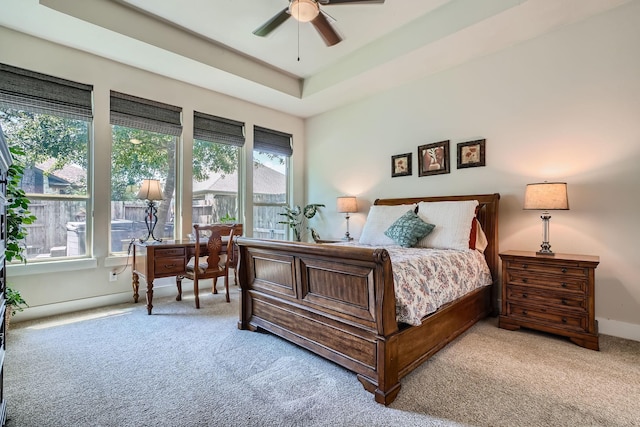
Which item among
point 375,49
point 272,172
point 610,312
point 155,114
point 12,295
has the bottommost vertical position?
point 610,312

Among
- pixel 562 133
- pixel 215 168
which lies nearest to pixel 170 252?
pixel 215 168

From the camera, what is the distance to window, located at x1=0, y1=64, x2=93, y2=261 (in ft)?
9.69

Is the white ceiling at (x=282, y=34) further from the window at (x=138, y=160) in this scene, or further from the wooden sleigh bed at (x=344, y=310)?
the wooden sleigh bed at (x=344, y=310)

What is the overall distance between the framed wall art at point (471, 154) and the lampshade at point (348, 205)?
1483 mm

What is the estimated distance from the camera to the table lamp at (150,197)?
3.41 metres

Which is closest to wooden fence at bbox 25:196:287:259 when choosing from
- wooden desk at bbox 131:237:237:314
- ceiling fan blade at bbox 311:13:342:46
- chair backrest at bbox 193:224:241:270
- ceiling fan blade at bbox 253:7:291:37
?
wooden desk at bbox 131:237:237:314

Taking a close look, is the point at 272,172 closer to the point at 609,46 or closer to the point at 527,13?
the point at 527,13

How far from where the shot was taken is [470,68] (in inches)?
136

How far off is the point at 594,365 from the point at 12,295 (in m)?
4.52

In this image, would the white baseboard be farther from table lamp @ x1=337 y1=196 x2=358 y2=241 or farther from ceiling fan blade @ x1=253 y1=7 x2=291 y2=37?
ceiling fan blade @ x1=253 y1=7 x2=291 y2=37

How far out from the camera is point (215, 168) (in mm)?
4402

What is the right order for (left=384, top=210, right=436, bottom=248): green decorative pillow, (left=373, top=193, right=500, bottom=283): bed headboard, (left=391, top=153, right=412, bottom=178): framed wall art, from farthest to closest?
(left=391, top=153, right=412, bottom=178): framed wall art
(left=373, top=193, right=500, bottom=283): bed headboard
(left=384, top=210, right=436, bottom=248): green decorative pillow

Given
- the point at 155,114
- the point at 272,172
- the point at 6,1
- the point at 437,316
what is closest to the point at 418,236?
the point at 437,316

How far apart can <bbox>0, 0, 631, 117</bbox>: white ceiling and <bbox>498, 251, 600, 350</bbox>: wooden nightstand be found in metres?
2.13
